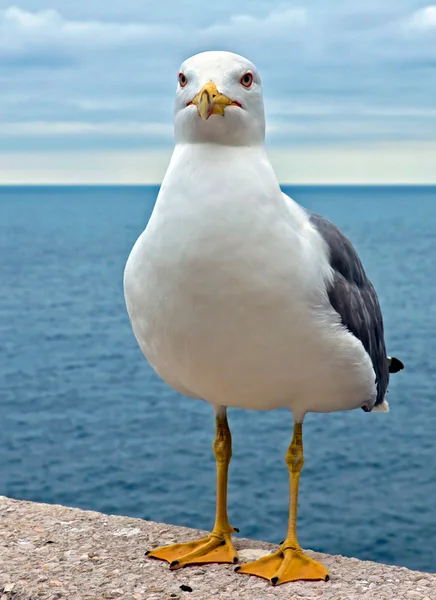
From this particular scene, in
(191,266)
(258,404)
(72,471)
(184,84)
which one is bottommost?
(72,471)

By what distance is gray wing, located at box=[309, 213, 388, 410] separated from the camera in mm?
6641

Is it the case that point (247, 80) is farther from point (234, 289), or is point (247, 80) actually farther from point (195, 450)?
point (195, 450)

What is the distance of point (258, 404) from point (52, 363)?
3159cm

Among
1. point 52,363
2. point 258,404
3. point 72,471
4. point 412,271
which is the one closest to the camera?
point 258,404

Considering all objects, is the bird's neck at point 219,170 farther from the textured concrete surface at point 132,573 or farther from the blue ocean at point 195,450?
the blue ocean at point 195,450

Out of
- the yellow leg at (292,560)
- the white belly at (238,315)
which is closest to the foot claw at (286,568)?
the yellow leg at (292,560)

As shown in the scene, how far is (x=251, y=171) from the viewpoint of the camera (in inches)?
239

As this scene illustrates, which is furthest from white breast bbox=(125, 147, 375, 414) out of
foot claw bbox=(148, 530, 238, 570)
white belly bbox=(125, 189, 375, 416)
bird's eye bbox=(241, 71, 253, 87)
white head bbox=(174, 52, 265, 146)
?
foot claw bbox=(148, 530, 238, 570)

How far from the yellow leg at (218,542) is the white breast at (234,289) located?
84cm

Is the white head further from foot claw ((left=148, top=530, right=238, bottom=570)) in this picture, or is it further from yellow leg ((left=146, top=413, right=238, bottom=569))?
foot claw ((left=148, top=530, right=238, bottom=570))

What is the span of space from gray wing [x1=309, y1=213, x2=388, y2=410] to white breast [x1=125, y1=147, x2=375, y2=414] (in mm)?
151

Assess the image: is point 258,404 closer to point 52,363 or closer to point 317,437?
point 317,437

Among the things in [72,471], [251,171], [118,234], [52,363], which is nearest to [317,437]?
[72,471]

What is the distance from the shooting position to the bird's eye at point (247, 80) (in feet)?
19.7
